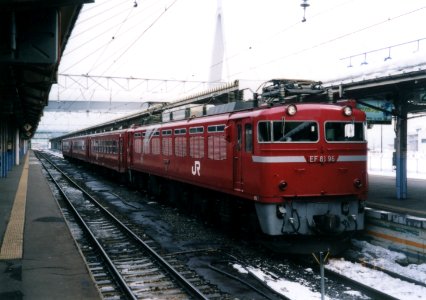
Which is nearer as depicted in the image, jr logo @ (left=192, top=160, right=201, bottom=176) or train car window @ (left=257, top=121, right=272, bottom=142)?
train car window @ (left=257, top=121, right=272, bottom=142)

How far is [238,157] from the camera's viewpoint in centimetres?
1100

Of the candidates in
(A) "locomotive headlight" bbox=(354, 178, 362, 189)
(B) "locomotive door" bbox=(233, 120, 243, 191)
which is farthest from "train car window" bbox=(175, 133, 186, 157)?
(A) "locomotive headlight" bbox=(354, 178, 362, 189)

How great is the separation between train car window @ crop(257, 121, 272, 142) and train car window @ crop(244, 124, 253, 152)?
321 mm

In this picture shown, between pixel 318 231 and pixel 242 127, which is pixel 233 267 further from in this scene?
pixel 242 127

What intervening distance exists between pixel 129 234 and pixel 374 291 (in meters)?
6.84

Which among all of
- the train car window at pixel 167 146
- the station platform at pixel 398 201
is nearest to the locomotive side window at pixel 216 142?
the train car window at pixel 167 146

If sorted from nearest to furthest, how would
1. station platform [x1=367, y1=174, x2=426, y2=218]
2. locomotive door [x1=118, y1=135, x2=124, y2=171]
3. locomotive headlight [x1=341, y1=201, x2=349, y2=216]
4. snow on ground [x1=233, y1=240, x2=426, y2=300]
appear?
1. snow on ground [x1=233, y1=240, x2=426, y2=300]
2. locomotive headlight [x1=341, y1=201, x2=349, y2=216]
3. station platform [x1=367, y1=174, x2=426, y2=218]
4. locomotive door [x1=118, y1=135, x2=124, y2=171]

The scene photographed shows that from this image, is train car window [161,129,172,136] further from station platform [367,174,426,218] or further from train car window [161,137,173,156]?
station platform [367,174,426,218]

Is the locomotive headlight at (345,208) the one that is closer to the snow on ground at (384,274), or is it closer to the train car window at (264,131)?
the snow on ground at (384,274)

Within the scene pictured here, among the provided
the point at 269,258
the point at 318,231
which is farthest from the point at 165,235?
the point at 318,231

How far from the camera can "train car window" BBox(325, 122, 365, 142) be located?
10.3 meters

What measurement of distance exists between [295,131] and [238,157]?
1.57 m

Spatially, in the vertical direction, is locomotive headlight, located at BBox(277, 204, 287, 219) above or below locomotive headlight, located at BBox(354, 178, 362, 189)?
below

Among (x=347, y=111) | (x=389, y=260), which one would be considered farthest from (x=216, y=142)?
(x=389, y=260)
